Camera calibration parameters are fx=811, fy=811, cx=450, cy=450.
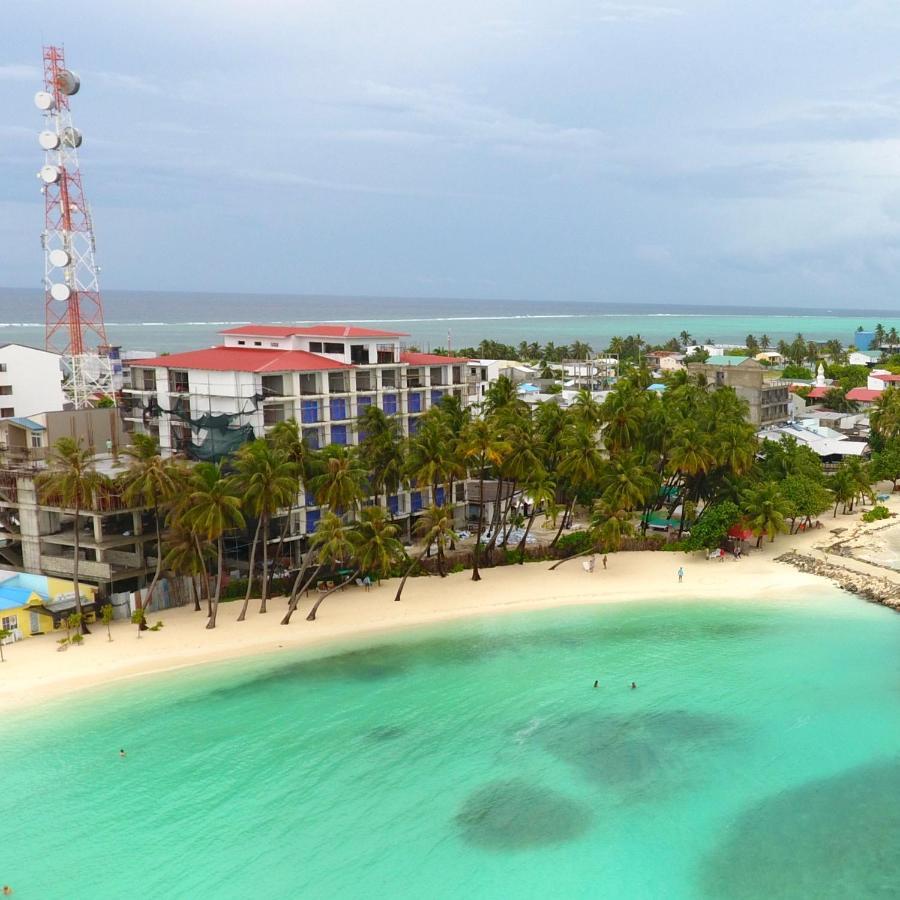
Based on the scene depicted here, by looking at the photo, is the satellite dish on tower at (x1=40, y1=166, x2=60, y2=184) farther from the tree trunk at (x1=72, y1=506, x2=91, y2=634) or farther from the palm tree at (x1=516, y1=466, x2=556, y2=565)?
the palm tree at (x1=516, y1=466, x2=556, y2=565)

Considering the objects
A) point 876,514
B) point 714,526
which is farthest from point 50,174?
point 876,514

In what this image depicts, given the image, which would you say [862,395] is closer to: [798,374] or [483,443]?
[798,374]

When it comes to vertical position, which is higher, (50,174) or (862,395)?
(50,174)

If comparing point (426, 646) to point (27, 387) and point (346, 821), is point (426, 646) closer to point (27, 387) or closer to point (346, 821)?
point (346, 821)

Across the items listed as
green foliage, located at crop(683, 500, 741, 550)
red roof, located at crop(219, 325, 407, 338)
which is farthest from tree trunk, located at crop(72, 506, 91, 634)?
green foliage, located at crop(683, 500, 741, 550)

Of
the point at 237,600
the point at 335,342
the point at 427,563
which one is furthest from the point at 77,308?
the point at 427,563

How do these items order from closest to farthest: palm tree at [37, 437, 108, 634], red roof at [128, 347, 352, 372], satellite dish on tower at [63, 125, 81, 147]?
palm tree at [37, 437, 108, 634], red roof at [128, 347, 352, 372], satellite dish on tower at [63, 125, 81, 147]

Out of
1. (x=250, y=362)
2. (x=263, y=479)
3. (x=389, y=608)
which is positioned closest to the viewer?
(x=263, y=479)
